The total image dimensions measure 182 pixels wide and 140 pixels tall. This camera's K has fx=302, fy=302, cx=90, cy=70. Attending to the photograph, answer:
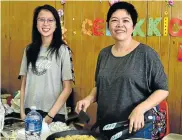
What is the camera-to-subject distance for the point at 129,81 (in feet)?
5.66

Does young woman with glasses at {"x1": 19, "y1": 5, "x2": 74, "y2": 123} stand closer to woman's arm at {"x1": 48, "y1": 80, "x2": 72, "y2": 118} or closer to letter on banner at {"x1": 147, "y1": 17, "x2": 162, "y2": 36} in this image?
woman's arm at {"x1": 48, "y1": 80, "x2": 72, "y2": 118}

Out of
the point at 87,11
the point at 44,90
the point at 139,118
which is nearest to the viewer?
the point at 139,118

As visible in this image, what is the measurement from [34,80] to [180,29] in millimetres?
1443

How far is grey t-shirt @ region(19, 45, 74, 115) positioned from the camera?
219 cm

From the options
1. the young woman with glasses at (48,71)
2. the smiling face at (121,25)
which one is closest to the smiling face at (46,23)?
the young woman with glasses at (48,71)

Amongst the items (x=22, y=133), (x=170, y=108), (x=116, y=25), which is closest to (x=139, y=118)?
(x=116, y=25)

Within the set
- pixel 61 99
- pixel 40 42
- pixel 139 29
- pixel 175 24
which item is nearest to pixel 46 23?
pixel 40 42

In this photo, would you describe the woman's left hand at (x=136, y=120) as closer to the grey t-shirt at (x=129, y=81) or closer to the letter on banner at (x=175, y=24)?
the grey t-shirt at (x=129, y=81)

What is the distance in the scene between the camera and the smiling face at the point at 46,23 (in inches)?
87.5

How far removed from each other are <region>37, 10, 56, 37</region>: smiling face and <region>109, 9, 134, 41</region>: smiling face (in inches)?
22.9

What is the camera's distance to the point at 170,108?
9.54 feet

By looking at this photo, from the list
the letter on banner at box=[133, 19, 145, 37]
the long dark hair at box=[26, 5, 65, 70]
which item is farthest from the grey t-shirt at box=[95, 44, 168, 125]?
the letter on banner at box=[133, 19, 145, 37]

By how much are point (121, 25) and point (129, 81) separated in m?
0.34

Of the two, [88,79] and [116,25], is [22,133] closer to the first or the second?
[116,25]
